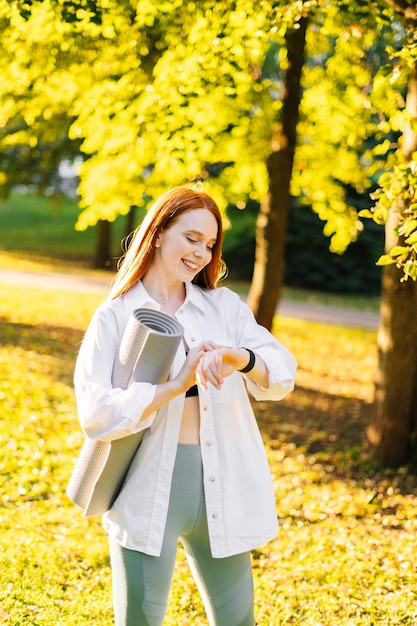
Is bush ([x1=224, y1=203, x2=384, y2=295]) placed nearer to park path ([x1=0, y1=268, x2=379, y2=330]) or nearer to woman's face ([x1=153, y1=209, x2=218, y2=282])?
park path ([x1=0, y1=268, x2=379, y2=330])

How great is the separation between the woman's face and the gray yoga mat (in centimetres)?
29

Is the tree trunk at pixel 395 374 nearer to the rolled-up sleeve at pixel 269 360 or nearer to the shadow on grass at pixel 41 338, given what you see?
the rolled-up sleeve at pixel 269 360

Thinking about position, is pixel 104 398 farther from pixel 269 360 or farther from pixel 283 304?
pixel 283 304

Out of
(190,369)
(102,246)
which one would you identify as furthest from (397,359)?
(102,246)

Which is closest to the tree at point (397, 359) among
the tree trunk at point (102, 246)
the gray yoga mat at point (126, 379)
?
the gray yoga mat at point (126, 379)

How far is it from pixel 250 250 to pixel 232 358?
21454 mm

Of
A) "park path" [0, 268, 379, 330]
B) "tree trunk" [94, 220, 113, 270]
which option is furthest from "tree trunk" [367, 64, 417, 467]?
"tree trunk" [94, 220, 113, 270]

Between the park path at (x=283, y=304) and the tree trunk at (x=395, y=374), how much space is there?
9194 mm

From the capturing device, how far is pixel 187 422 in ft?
8.77

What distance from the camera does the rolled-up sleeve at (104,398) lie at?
2355mm

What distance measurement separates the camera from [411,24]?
502 cm

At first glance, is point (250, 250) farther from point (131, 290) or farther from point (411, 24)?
point (131, 290)

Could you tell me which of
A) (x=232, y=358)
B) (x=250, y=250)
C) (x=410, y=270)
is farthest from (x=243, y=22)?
(x=250, y=250)

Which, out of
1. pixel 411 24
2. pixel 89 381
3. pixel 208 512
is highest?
pixel 411 24
